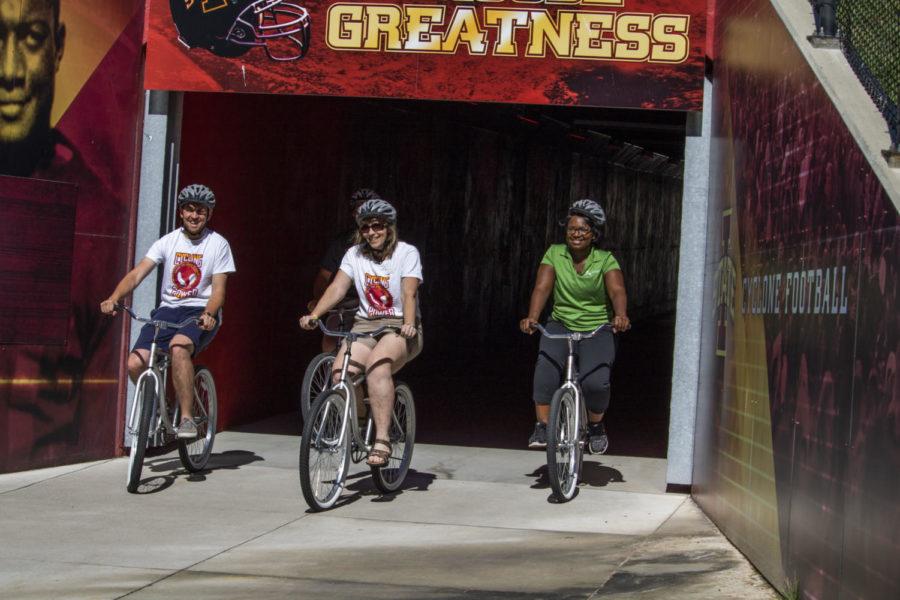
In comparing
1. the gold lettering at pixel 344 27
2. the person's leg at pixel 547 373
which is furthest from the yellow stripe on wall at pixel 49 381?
the person's leg at pixel 547 373

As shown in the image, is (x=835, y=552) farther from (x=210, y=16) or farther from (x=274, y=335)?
(x=274, y=335)

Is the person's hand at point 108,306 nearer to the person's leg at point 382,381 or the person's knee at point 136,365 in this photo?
the person's knee at point 136,365

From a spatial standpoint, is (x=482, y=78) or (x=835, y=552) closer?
(x=835, y=552)

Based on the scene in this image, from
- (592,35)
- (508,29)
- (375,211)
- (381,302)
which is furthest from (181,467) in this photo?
(592,35)

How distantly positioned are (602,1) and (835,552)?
516cm

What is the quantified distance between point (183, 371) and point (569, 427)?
245 centimetres

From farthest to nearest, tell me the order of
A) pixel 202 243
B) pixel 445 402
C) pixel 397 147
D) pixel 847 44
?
pixel 397 147 < pixel 445 402 < pixel 202 243 < pixel 847 44

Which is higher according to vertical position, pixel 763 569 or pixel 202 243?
pixel 202 243

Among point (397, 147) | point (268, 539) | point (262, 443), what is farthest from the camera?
point (397, 147)

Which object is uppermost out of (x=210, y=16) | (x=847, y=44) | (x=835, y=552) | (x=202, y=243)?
(x=210, y=16)

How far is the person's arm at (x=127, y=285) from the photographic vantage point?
8.26 metres

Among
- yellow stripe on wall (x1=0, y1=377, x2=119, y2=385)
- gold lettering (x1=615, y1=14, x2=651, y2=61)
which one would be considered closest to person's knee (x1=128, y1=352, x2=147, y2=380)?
yellow stripe on wall (x1=0, y1=377, x2=119, y2=385)

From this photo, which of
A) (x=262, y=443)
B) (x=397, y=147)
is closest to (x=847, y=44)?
(x=262, y=443)

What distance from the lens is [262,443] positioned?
10.8 meters
